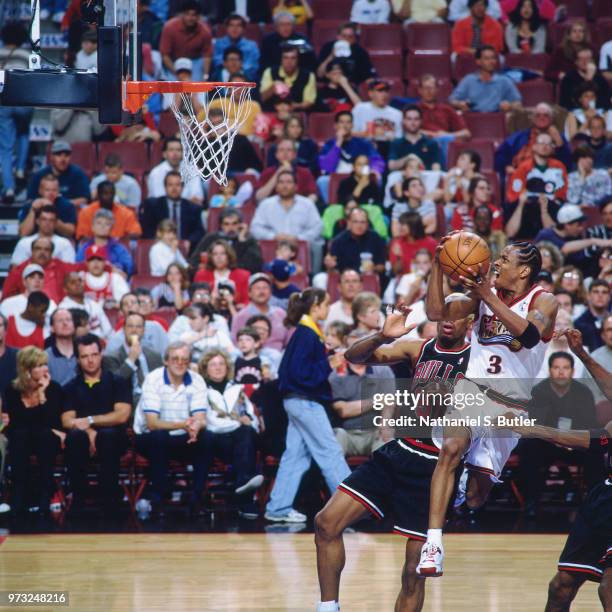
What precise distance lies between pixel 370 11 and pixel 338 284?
5.51 meters

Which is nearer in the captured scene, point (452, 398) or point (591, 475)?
point (452, 398)

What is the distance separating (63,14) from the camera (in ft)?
50.5

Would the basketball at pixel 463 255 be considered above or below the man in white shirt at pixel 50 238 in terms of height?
above

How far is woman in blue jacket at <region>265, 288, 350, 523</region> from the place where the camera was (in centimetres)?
957

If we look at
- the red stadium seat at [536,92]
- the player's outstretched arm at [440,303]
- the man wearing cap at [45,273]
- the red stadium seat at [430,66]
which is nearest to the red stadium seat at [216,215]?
the man wearing cap at [45,273]

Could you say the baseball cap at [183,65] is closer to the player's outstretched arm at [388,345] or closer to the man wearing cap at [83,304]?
the man wearing cap at [83,304]

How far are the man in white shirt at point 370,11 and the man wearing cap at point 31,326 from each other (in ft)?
22.3

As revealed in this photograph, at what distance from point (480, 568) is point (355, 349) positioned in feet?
8.26

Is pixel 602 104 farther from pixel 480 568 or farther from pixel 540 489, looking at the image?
pixel 480 568

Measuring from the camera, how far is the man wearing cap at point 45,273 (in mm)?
11625

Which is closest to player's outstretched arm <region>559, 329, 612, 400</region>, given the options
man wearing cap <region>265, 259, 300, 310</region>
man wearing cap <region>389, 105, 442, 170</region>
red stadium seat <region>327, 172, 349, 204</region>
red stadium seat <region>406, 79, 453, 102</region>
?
man wearing cap <region>265, 259, 300, 310</region>

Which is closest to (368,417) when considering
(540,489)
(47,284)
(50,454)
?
(540,489)

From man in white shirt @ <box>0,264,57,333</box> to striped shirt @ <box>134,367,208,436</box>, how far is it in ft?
5.01

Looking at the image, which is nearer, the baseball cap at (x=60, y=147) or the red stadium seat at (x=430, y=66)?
the baseball cap at (x=60, y=147)
